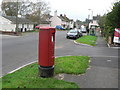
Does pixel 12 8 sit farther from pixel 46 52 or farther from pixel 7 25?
pixel 46 52

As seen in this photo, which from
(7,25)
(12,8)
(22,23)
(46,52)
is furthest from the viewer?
(12,8)

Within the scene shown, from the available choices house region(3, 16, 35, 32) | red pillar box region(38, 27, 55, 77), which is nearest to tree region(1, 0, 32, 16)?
house region(3, 16, 35, 32)

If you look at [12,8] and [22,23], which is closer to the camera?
[22,23]

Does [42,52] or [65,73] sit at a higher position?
[42,52]

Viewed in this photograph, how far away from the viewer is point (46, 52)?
544 centimetres

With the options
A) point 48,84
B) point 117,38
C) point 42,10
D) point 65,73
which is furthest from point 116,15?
point 42,10

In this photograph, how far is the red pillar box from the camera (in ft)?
17.7

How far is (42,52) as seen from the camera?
549cm

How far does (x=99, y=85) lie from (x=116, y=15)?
13084 mm

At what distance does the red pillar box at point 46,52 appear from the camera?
17.7 ft

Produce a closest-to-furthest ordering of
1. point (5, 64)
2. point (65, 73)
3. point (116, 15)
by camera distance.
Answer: point (65, 73), point (5, 64), point (116, 15)

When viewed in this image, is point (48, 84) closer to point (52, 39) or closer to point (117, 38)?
point (52, 39)

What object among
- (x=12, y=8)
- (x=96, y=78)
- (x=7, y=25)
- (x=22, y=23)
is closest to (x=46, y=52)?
(x=96, y=78)

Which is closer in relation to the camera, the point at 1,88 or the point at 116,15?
the point at 1,88
